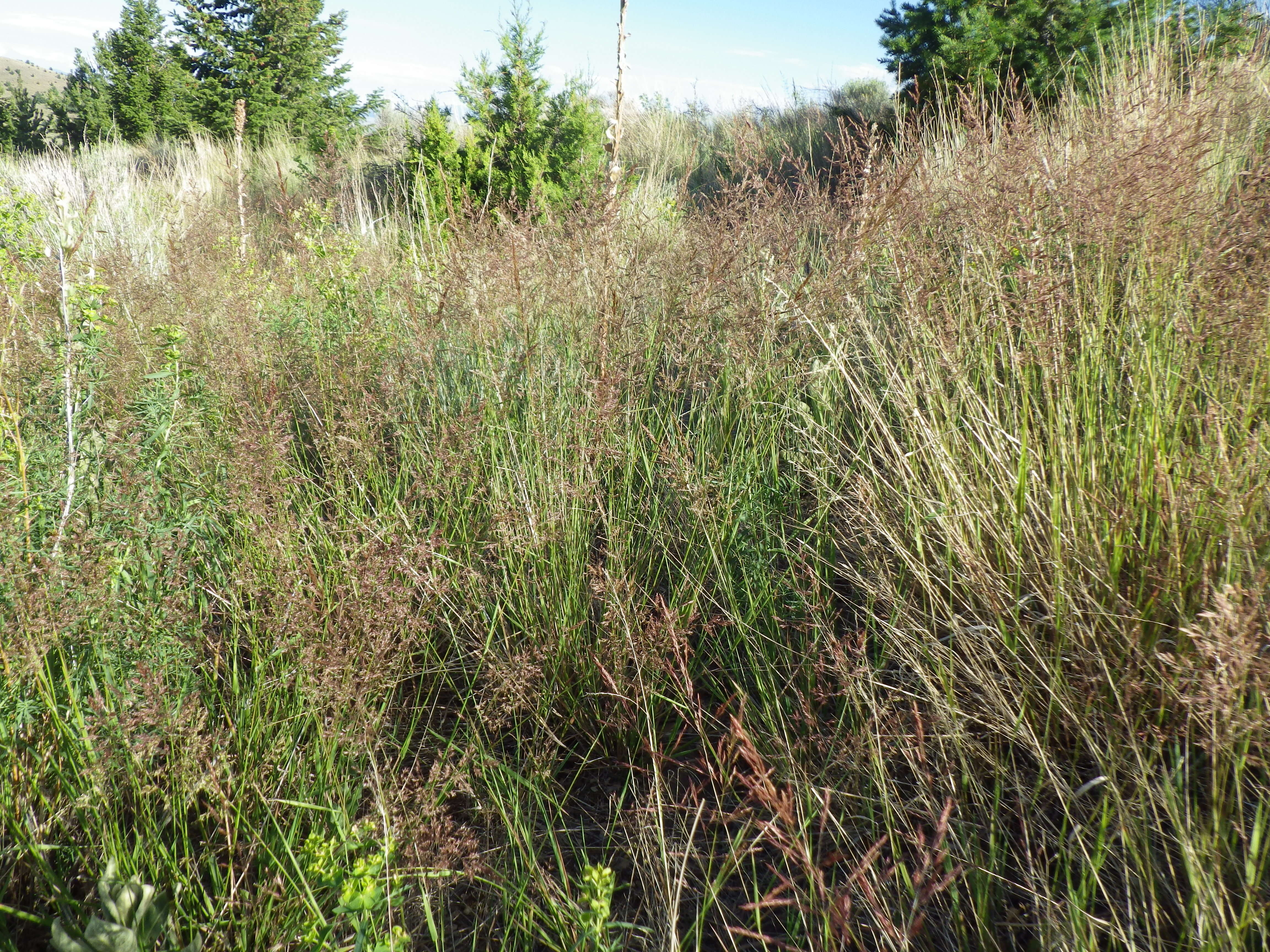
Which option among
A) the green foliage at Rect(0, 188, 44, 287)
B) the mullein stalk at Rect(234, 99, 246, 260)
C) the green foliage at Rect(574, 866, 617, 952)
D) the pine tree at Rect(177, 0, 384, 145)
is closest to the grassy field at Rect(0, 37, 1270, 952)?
the green foliage at Rect(574, 866, 617, 952)

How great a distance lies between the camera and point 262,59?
52.5ft

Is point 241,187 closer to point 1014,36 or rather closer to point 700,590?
point 700,590

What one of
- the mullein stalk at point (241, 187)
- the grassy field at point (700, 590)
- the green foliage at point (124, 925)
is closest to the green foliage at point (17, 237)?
the grassy field at point (700, 590)

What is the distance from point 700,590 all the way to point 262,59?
18.8 m

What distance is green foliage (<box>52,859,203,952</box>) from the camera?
1.08m

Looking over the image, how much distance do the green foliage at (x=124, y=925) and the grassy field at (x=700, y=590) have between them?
59 millimetres

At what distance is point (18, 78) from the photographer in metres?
16.4

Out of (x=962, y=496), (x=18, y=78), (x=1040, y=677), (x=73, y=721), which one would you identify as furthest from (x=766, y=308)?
(x=18, y=78)

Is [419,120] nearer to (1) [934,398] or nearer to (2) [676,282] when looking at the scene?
(2) [676,282]

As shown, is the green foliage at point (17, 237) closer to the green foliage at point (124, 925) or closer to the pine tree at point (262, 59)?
the green foliage at point (124, 925)

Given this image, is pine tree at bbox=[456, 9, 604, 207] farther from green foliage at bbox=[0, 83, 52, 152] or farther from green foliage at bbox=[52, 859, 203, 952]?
green foliage at bbox=[0, 83, 52, 152]

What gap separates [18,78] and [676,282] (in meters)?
21.1

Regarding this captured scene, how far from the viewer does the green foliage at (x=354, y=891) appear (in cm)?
106

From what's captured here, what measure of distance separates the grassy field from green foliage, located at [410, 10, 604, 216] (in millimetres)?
5093
